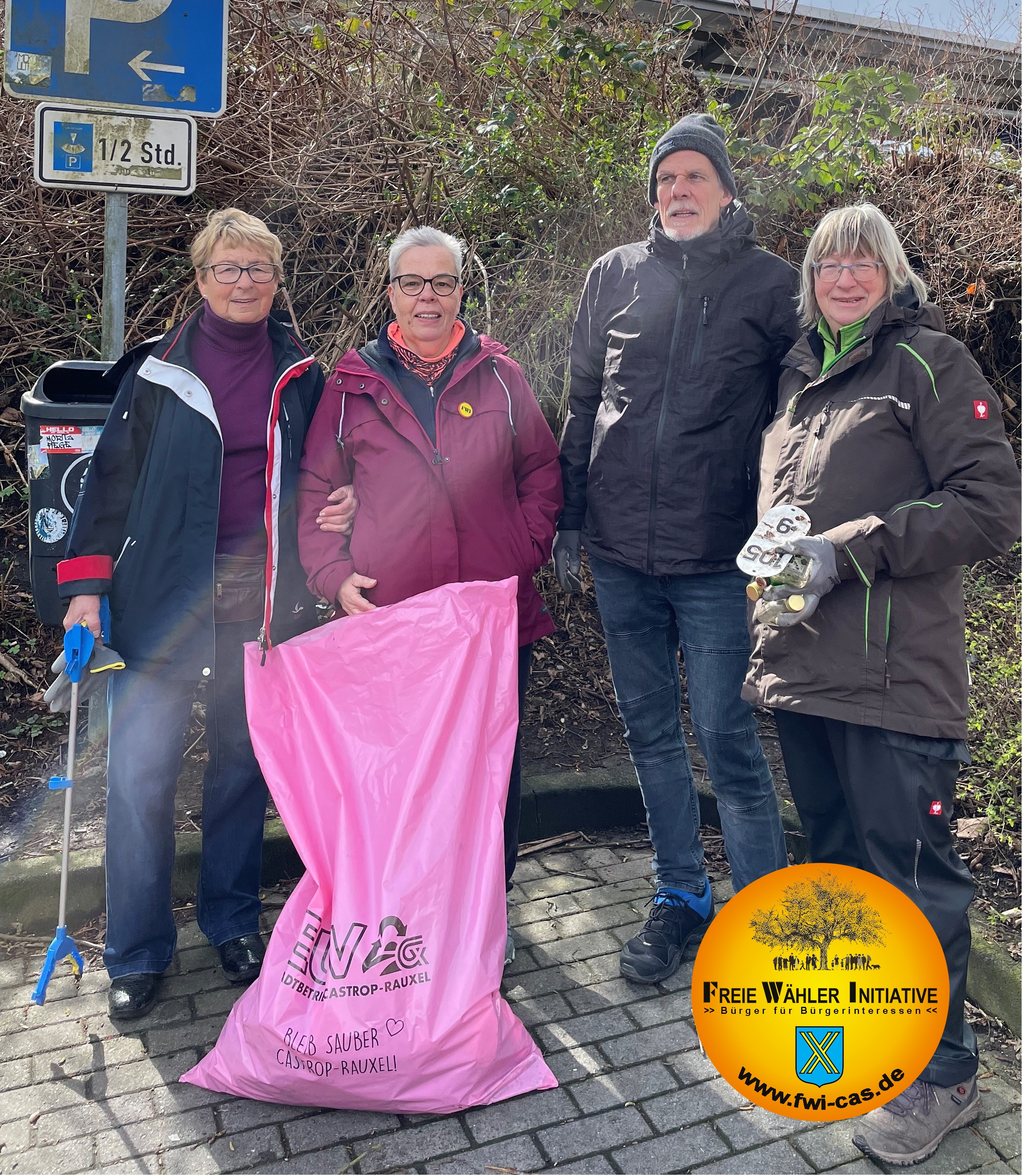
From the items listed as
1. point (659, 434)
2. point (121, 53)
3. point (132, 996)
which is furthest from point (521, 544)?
point (121, 53)

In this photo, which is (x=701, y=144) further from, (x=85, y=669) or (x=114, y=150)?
(x=85, y=669)

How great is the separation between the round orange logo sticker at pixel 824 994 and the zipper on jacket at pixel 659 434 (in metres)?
0.93

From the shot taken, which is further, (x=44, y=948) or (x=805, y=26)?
(x=805, y=26)

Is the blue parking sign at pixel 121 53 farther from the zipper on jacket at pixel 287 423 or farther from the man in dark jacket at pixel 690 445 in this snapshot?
the man in dark jacket at pixel 690 445

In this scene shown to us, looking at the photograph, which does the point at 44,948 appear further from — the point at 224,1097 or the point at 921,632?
the point at 921,632

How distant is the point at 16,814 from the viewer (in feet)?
11.6

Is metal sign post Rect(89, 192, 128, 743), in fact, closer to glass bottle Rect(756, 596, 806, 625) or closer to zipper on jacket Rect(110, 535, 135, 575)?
zipper on jacket Rect(110, 535, 135, 575)

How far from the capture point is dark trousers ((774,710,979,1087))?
2215 mm

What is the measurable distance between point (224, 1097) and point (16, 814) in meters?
1.60

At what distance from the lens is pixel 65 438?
2889 millimetres

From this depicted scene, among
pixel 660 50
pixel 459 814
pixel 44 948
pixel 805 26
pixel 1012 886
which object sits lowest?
pixel 44 948

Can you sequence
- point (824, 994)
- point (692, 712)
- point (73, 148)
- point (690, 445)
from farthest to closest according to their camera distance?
point (73, 148), point (692, 712), point (690, 445), point (824, 994)

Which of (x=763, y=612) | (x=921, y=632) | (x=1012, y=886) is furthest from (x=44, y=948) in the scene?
(x=1012, y=886)

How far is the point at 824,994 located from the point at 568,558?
1386 millimetres
